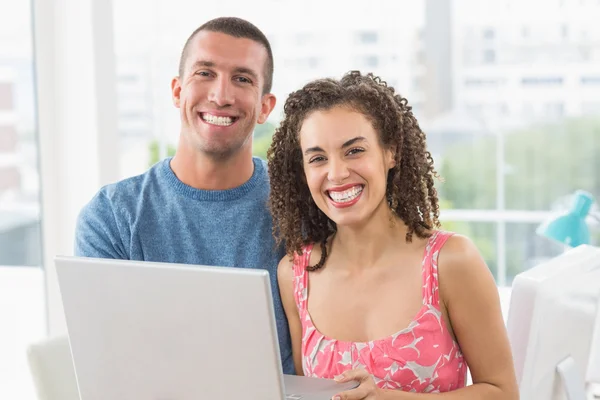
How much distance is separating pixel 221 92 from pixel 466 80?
296 cm

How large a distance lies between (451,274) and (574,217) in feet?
4.21

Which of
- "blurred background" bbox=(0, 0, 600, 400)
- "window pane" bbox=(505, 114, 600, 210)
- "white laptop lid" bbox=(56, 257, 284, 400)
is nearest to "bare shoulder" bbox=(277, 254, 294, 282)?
"white laptop lid" bbox=(56, 257, 284, 400)

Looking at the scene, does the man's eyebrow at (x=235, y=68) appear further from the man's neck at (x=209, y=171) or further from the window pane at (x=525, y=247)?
the window pane at (x=525, y=247)

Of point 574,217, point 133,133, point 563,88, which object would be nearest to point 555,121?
point 563,88

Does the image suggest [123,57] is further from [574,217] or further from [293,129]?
[293,129]

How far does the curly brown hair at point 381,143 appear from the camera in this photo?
1.78 meters

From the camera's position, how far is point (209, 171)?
201 cm

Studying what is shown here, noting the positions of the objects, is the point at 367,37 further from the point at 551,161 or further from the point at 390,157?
the point at 390,157

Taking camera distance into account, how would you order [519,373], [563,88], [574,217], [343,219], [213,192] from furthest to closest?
[563,88], [574,217], [213,192], [343,219], [519,373]

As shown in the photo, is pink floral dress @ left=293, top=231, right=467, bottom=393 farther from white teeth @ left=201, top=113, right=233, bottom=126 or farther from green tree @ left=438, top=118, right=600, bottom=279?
green tree @ left=438, top=118, right=600, bottom=279

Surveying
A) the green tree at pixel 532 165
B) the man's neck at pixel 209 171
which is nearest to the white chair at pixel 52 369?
the man's neck at pixel 209 171

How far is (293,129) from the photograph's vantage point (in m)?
1.83

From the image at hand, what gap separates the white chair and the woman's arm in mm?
459

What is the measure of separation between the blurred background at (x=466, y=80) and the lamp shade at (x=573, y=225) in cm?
174
